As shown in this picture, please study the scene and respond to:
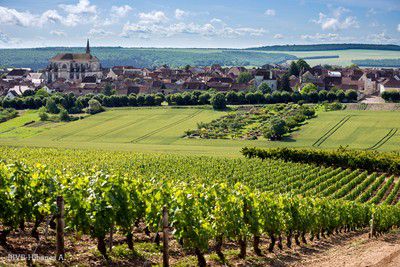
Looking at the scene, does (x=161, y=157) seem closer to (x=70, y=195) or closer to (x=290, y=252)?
(x=290, y=252)

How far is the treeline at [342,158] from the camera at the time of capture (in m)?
62.2

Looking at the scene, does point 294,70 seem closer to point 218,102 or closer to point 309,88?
point 309,88

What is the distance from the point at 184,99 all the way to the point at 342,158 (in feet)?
207

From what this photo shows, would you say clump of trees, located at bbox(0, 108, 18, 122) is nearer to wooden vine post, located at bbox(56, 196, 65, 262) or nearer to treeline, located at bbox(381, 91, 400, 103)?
treeline, located at bbox(381, 91, 400, 103)

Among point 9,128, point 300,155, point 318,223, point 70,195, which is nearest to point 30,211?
point 70,195

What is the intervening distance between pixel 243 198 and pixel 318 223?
811 centimetres

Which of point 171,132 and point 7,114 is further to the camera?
point 7,114

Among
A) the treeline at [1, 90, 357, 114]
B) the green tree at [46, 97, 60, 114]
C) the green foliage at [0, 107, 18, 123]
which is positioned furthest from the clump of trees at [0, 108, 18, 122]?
the treeline at [1, 90, 357, 114]

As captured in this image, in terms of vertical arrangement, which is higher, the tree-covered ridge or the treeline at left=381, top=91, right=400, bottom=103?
the treeline at left=381, top=91, right=400, bottom=103

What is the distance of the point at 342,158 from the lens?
6406 cm

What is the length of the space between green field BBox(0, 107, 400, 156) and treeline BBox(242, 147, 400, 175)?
8.49 m

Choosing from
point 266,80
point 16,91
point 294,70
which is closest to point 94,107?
point 16,91

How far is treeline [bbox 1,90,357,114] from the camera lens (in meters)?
122

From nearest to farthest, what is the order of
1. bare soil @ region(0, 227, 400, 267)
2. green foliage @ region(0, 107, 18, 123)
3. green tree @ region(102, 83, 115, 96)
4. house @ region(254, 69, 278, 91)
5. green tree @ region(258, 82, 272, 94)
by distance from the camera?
bare soil @ region(0, 227, 400, 267)
green foliage @ region(0, 107, 18, 123)
green tree @ region(258, 82, 272, 94)
green tree @ region(102, 83, 115, 96)
house @ region(254, 69, 278, 91)
